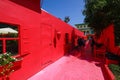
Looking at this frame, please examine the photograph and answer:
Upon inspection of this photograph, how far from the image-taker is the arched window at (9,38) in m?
5.19

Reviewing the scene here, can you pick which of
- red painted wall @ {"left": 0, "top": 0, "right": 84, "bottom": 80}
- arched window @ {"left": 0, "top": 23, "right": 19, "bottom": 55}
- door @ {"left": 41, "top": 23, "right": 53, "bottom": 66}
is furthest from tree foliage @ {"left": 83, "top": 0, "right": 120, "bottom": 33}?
arched window @ {"left": 0, "top": 23, "right": 19, "bottom": 55}

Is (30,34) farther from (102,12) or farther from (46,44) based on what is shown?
(102,12)

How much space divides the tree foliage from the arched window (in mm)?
10335

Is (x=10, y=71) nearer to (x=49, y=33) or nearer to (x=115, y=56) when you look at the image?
(x=49, y=33)

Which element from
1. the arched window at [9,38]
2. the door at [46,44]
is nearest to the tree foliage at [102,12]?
the door at [46,44]

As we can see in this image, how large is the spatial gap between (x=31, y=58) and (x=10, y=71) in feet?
6.83

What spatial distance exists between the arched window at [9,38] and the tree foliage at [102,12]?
10.3 m

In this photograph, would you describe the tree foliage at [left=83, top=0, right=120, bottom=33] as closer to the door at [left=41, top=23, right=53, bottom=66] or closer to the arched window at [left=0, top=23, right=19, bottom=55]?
the door at [left=41, top=23, right=53, bottom=66]

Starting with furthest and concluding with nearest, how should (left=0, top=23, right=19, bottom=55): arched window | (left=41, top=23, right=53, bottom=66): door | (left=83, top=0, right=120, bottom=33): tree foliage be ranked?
(left=83, top=0, right=120, bottom=33): tree foliage → (left=41, top=23, right=53, bottom=66): door → (left=0, top=23, right=19, bottom=55): arched window

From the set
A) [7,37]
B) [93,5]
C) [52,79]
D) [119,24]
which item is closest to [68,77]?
[52,79]

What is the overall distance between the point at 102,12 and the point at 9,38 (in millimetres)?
11253

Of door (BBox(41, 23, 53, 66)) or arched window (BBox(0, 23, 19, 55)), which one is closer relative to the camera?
arched window (BBox(0, 23, 19, 55))

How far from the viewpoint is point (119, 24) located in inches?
539

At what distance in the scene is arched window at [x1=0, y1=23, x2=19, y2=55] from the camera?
519cm
